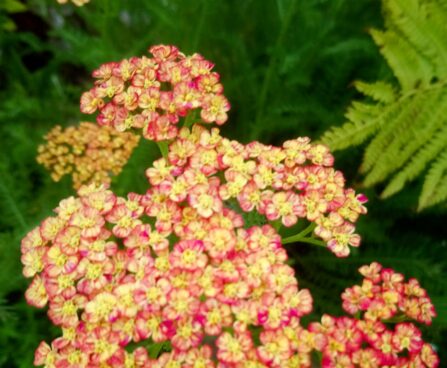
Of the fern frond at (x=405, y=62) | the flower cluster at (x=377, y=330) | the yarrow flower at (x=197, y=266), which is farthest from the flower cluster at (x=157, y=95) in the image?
the fern frond at (x=405, y=62)

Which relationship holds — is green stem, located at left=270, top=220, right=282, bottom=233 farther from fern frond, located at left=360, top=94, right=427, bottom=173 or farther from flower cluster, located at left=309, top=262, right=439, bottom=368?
fern frond, located at left=360, top=94, right=427, bottom=173

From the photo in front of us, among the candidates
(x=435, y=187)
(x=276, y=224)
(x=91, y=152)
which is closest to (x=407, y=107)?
(x=435, y=187)

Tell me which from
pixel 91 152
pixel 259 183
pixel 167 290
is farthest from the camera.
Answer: pixel 91 152

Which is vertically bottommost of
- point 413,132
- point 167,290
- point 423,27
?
point 167,290

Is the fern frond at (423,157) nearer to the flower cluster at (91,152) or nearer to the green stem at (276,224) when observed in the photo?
the green stem at (276,224)

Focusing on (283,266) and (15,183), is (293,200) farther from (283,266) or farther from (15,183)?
(15,183)

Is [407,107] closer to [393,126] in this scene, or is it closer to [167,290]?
[393,126]
